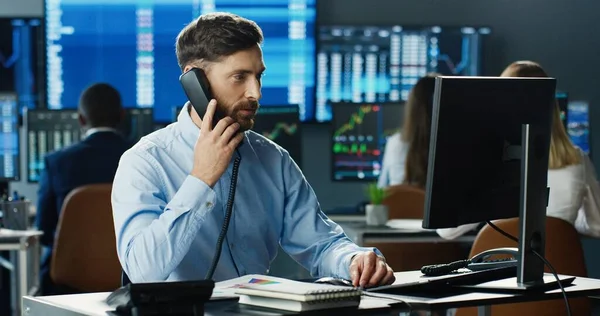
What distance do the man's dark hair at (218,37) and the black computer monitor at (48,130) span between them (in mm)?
3212

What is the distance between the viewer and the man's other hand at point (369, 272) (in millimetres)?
2068

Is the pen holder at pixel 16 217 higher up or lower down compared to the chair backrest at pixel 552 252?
lower down

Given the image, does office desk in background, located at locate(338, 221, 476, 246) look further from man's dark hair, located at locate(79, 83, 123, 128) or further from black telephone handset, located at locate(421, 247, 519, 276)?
black telephone handset, located at locate(421, 247, 519, 276)

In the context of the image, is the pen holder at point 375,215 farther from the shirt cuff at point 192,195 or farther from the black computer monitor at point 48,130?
the shirt cuff at point 192,195

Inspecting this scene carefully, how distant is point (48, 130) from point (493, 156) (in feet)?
12.2

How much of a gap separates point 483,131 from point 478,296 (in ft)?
1.18

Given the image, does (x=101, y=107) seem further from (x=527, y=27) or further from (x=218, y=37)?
(x=527, y=27)

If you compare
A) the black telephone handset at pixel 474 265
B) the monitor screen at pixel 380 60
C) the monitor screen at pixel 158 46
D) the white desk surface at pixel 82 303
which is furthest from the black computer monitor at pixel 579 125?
the white desk surface at pixel 82 303

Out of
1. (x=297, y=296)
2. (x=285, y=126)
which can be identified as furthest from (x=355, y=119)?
(x=297, y=296)

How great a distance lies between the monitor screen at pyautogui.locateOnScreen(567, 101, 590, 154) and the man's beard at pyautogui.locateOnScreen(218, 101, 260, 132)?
12.8 feet

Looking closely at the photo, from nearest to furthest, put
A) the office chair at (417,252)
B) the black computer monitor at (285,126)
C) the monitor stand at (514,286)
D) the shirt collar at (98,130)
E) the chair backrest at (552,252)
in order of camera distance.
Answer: the monitor stand at (514,286), the chair backrest at (552,252), the office chair at (417,252), the shirt collar at (98,130), the black computer monitor at (285,126)

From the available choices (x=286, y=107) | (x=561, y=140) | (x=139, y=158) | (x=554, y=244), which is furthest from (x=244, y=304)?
(x=286, y=107)

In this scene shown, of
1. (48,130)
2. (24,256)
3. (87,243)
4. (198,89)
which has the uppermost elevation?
(198,89)

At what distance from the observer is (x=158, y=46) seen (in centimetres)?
669
